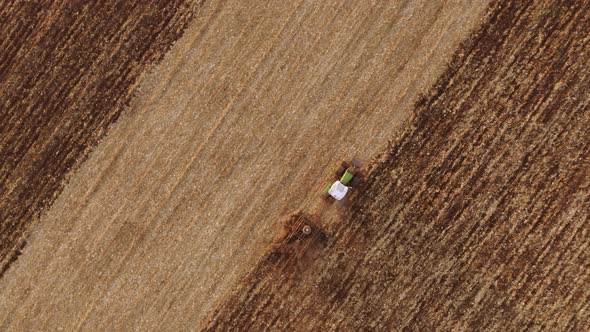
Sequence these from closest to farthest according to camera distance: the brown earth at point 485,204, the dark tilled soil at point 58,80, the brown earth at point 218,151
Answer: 1. the brown earth at point 485,204
2. the brown earth at point 218,151
3. the dark tilled soil at point 58,80

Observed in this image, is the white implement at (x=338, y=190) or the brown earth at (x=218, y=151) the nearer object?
the white implement at (x=338, y=190)

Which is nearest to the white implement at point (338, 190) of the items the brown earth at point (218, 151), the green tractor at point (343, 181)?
the green tractor at point (343, 181)

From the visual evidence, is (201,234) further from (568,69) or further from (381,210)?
(568,69)

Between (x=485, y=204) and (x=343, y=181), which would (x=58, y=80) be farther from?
(x=485, y=204)

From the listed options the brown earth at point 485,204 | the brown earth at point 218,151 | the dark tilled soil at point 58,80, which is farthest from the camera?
the dark tilled soil at point 58,80

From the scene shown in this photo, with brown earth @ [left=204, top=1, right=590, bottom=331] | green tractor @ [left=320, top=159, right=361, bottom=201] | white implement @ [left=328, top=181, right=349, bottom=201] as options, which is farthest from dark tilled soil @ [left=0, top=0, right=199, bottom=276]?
brown earth @ [left=204, top=1, right=590, bottom=331]

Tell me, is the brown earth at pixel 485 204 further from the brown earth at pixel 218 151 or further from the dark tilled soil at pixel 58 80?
the dark tilled soil at pixel 58 80
